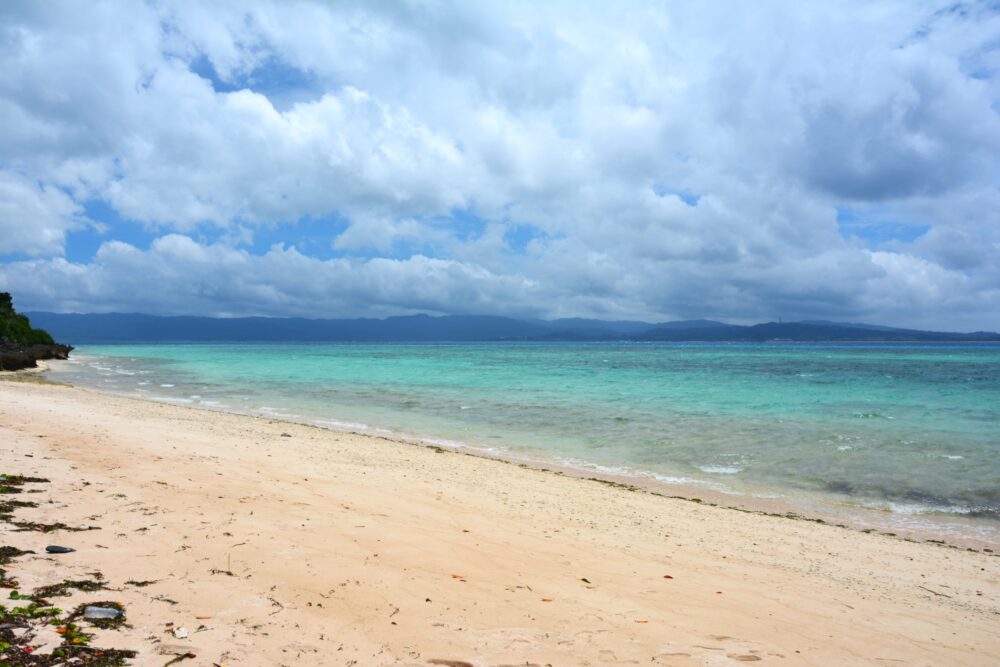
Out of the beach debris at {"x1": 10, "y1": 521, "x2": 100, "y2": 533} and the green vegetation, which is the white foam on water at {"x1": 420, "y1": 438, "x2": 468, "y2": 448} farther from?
the green vegetation

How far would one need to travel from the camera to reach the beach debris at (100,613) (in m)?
4.30

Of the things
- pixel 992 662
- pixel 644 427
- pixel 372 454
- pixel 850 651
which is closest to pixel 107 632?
pixel 850 651

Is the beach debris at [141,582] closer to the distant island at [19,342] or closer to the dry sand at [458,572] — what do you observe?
the dry sand at [458,572]

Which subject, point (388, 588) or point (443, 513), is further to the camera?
point (443, 513)

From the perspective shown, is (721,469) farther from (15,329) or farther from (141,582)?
(15,329)

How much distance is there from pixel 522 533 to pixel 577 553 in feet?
3.43

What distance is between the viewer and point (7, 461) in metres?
8.66

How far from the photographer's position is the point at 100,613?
4371 mm

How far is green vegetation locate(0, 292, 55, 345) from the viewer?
59.3m

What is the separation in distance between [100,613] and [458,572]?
3347 mm

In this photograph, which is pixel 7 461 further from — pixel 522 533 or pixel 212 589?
pixel 522 533

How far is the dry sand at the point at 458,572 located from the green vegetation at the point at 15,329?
63498mm

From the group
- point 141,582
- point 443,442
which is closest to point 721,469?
point 443,442

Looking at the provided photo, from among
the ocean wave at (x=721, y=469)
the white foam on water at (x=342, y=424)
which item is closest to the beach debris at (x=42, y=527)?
the ocean wave at (x=721, y=469)
